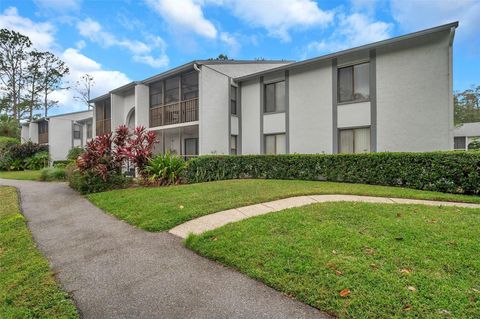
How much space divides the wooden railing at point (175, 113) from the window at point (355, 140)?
7780mm

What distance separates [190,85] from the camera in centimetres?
1551

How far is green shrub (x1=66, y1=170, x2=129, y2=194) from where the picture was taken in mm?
8984

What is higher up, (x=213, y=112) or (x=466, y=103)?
(x=466, y=103)

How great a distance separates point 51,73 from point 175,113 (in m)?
33.1

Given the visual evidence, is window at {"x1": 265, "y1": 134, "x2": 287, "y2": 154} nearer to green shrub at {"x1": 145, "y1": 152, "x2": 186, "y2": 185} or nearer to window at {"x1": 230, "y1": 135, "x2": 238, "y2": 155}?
window at {"x1": 230, "y1": 135, "x2": 238, "y2": 155}

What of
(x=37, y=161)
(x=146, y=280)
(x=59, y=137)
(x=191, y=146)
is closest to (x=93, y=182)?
(x=146, y=280)

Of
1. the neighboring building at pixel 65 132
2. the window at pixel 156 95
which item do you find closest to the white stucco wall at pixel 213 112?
the window at pixel 156 95

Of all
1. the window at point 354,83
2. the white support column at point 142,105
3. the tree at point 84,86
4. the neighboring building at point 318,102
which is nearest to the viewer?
the neighboring building at point 318,102

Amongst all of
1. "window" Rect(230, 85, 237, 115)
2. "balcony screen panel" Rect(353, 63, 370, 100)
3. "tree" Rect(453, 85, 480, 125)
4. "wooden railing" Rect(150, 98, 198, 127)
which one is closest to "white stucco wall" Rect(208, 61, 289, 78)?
"window" Rect(230, 85, 237, 115)

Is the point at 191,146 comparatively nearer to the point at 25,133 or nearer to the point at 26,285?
the point at 26,285

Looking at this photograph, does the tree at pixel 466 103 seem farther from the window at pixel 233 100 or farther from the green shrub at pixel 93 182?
the green shrub at pixel 93 182

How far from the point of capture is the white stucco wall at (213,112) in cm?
1329

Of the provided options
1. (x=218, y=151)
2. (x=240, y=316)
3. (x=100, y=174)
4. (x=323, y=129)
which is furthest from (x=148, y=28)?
(x=240, y=316)

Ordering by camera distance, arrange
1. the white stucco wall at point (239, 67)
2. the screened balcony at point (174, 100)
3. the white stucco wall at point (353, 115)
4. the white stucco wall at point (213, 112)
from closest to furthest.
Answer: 1. the white stucco wall at point (353, 115)
2. the white stucco wall at point (213, 112)
3. the white stucco wall at point (239, 67)
4. the screened balcony at point (174, 100)
